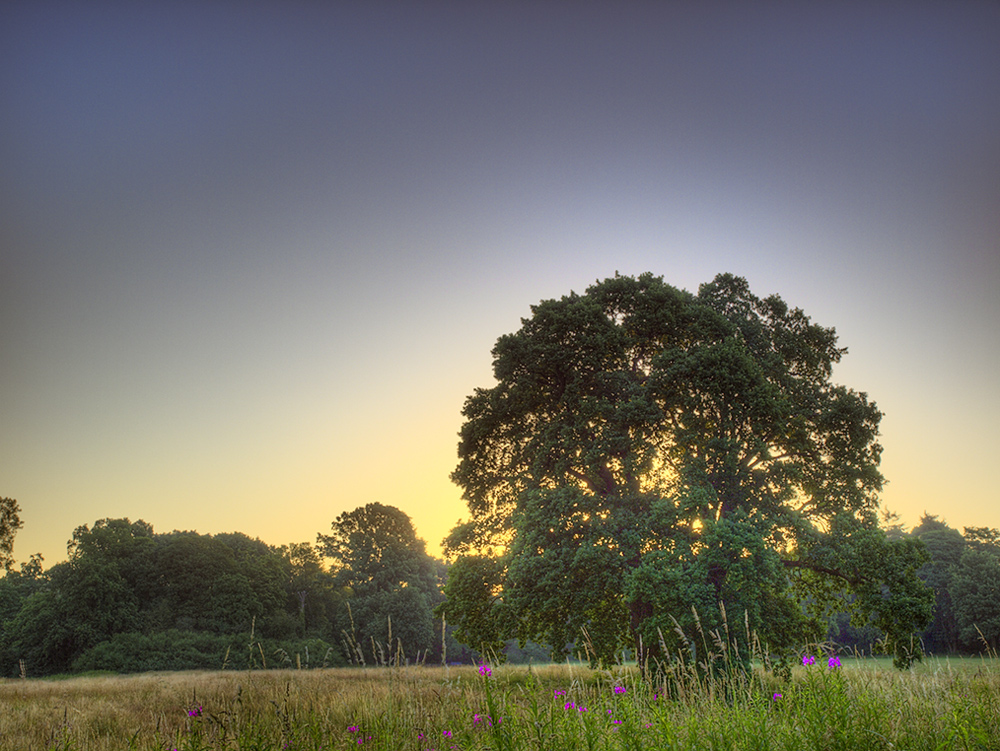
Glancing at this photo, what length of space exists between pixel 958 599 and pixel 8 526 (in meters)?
62.0

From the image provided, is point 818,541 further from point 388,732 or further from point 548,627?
point 388,732

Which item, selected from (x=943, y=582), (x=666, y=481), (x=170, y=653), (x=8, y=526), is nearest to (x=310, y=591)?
(x=170, y=653)

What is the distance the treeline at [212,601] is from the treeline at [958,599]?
33.4 m

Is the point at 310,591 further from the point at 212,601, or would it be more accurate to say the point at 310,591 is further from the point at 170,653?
the point at 170,653

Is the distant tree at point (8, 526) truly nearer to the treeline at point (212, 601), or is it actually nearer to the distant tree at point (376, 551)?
the treeline at point (212, 601)

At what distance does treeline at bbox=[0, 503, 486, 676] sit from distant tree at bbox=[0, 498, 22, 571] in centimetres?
1354

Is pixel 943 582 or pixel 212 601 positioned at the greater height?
pixel 212 601

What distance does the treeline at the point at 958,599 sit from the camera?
37.3 metres

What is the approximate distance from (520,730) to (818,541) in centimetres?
1464

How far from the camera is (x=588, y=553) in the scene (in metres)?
14.0

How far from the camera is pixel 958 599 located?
3975cm

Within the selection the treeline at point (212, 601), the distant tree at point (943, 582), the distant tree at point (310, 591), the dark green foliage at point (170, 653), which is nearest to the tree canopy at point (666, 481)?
the treeline at point (212, 601)

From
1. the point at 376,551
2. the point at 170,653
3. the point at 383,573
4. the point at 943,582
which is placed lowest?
the point at 943,582

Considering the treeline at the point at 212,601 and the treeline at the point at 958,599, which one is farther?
the treeline at the point at 212,601
